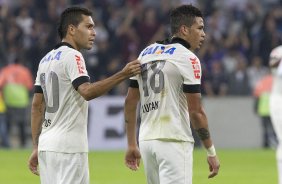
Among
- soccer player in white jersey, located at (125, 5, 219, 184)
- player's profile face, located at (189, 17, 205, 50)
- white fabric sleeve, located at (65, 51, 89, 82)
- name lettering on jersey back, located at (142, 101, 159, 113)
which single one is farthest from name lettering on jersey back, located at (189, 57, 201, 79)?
white fabric sleeve, located at (65, 51, 89, 82)

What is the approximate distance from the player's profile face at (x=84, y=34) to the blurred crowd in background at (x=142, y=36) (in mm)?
15291

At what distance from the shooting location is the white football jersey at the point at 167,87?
7.34 metres

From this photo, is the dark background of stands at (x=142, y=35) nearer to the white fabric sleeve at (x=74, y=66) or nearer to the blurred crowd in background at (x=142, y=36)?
the blurred crowd in background at (x=142, y=36)

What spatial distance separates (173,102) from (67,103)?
0.87 metres

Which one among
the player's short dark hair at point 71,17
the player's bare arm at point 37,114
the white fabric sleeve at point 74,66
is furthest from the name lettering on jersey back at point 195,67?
the player's bare arm at point 37,114

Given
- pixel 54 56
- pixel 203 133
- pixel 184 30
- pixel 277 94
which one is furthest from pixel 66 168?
pixel 277 94

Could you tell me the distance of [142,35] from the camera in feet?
81.2

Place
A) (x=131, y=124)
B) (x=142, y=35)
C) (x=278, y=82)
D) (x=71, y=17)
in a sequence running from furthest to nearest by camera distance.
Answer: (x=142, y=35) < (x=278, y=82) < (x=131, y=124) < (x=71, y=17)

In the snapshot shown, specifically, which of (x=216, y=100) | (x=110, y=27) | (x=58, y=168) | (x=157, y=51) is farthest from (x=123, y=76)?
(x=110, y=27)

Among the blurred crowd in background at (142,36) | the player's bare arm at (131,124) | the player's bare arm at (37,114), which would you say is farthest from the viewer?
the blurred crowd in background at (142,36)

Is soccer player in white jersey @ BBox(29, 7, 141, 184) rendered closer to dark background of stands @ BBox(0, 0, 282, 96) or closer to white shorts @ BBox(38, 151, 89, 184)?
white shorts @ BBox(38, 151, 89, 184)

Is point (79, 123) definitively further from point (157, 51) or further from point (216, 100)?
point (216, 100)

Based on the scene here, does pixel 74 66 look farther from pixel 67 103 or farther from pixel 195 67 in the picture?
pixel 195 67

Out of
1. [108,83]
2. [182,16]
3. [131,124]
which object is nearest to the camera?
[108,83]
